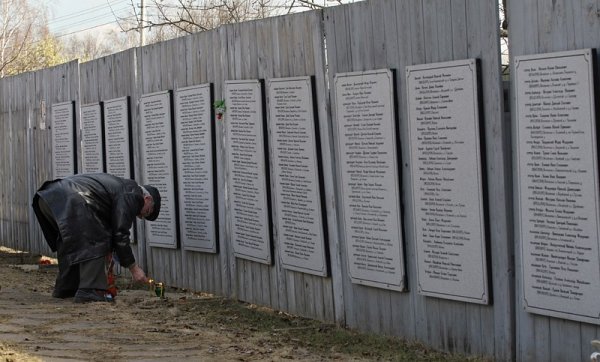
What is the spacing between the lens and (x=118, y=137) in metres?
13.5

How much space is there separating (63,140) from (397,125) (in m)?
8.00

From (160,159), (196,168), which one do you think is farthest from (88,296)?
(160,159)

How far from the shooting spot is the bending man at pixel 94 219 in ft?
36.2

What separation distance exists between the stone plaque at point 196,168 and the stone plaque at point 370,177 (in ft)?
8.73

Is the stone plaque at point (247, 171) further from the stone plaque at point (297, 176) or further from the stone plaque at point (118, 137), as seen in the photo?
the stone plaque at point (118, 137)

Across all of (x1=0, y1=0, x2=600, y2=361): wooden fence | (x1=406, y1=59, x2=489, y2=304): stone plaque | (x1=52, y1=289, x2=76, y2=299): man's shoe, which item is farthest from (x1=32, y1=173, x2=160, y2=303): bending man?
(x1=406, y1=59, x2=489, y2=304): stone plaque

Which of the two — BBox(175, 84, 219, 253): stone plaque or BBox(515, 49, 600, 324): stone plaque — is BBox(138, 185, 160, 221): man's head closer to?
BBox(175, 84, 219, 253): stone plaque

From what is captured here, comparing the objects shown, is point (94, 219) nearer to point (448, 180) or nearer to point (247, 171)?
point (247, 171)

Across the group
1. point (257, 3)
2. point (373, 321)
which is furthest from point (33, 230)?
point (373, 321)

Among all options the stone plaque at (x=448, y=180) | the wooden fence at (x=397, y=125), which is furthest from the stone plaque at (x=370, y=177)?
the stone plaque at (x=448, y=180)

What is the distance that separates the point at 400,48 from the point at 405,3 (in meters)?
0.31

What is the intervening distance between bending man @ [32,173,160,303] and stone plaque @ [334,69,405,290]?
2768 millimetres

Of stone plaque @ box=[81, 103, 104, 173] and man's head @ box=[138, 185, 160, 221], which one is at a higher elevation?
stone plaque @ box=[81, 103, 104, 173]

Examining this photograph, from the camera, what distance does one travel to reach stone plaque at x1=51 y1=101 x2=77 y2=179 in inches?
594
